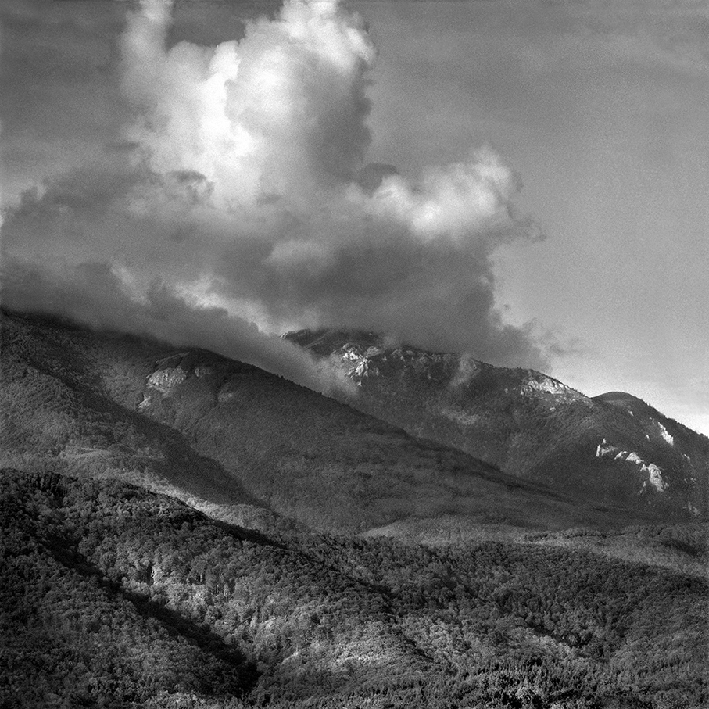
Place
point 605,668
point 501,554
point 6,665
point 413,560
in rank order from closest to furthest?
point 6,665, point 605,668, point 413,560, point 501,554

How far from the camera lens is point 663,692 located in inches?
4628

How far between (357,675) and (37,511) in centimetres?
3414

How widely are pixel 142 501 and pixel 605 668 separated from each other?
1610 inches

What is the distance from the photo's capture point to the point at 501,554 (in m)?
164

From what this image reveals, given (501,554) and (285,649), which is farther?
(501,554)

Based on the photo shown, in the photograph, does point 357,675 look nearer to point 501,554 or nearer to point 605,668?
point 605,668

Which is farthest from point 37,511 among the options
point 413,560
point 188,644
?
point 413,560

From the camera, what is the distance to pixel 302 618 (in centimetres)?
12688

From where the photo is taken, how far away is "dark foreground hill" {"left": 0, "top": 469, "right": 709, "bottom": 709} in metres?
110

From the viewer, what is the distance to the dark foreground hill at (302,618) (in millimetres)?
110312

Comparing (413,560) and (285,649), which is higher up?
(413,560)

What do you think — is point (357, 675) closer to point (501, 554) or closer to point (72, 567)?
point (72, 567)

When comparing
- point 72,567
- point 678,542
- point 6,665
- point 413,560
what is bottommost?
point 6,665

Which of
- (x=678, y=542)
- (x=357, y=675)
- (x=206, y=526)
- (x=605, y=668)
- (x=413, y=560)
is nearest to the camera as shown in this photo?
(x=357, y=675)
